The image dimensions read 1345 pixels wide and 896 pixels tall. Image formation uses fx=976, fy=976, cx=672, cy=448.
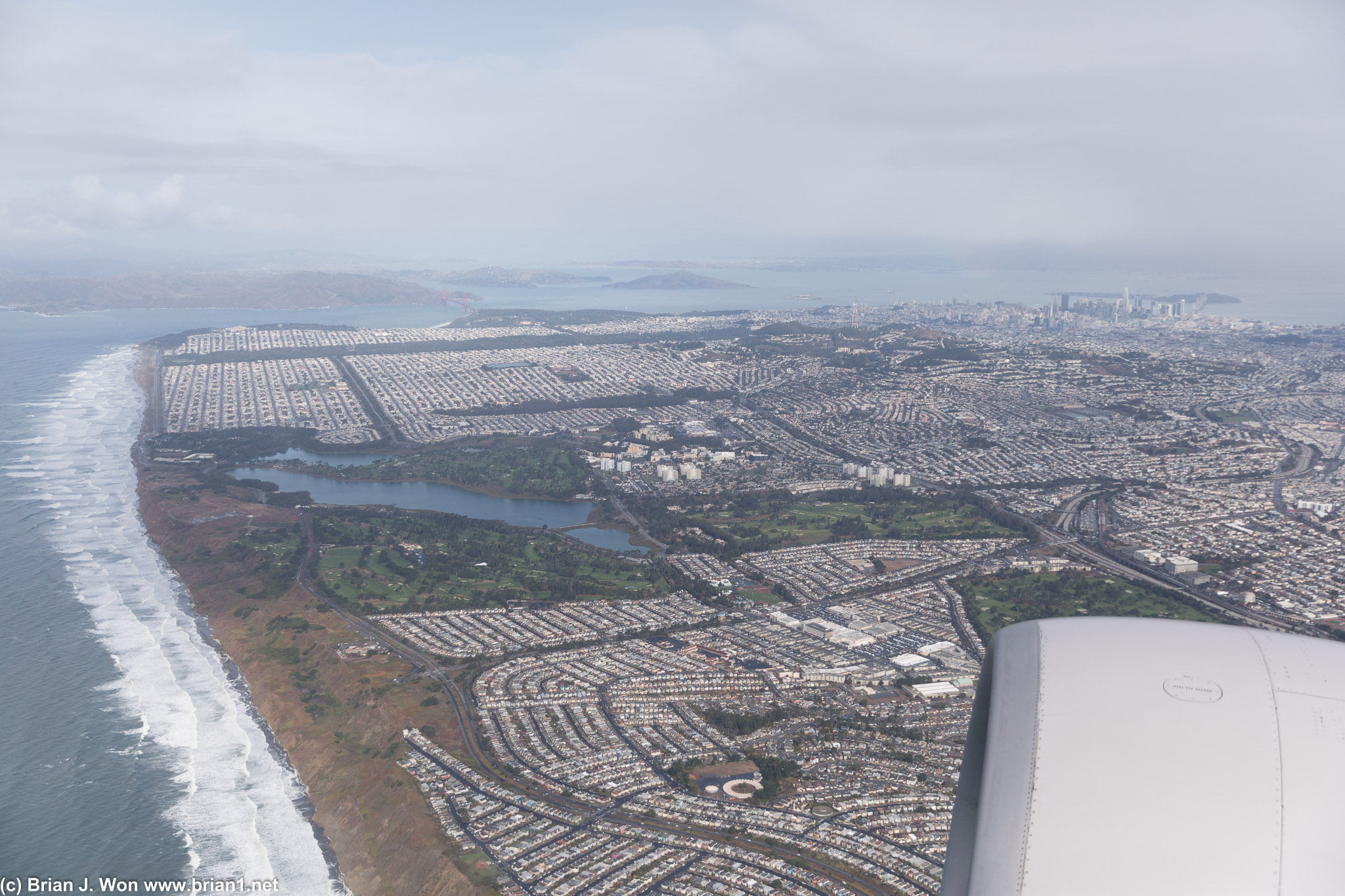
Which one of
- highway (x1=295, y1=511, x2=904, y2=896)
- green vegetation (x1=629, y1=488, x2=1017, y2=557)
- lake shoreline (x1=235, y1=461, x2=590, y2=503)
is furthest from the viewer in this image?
lake shoreline (x1=235, y1=461, x2=590, y2=503)

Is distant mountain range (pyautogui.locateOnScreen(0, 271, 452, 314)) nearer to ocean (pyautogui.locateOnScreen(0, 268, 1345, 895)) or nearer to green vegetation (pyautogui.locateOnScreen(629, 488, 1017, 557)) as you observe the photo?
ocean (pyautogui.locateOnScreen(0, 268, 1345, 895))

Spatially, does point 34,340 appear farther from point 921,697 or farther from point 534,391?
point 921,697

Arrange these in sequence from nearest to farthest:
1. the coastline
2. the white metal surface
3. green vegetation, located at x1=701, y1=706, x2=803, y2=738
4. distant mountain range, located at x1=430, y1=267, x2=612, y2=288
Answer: the white metal surface, the coastline, green vegetation, located at x1=701, y1=706, x2=803, y2=738, distant mountain range, located at x1=430, y1=267, x2=612, y2=288

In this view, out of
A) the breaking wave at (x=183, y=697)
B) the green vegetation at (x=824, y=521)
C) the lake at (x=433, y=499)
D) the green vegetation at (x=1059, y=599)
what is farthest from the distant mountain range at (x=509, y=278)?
the green vegetation at (x=1059, y=599)

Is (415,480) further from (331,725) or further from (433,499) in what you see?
(331,725)

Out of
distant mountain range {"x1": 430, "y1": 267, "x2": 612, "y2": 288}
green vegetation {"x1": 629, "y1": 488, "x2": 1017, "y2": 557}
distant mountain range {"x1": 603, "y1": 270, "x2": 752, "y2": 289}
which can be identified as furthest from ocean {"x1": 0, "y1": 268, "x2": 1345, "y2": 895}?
distant mountain range {"x1": 430, "y1": 267, "x2": 612, "y2": 288}

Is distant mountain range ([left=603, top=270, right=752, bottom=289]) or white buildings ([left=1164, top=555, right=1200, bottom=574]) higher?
distant mountain range ([left=603, top=270, right=752, bottom=289])

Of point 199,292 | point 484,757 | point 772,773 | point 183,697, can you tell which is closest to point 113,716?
point 183,697
